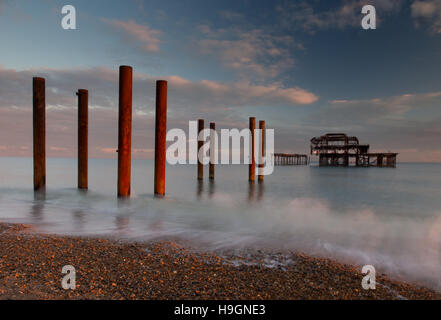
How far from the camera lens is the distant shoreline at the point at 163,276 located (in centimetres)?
300

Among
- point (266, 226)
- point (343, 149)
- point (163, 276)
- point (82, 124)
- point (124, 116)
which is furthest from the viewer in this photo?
point (343, 149)

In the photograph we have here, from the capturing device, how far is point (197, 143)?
16.2 m

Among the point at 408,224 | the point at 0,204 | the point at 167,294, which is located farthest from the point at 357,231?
the point at 0,204

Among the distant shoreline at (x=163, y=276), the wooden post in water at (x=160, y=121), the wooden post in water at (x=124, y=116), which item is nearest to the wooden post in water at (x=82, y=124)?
the wooden post in water at (x=124, y=116)

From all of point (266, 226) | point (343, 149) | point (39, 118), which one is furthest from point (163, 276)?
point (343, 149)

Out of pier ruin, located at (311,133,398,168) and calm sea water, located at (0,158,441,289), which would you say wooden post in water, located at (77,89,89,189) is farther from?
pier ruin, located at (311,133,398,168)

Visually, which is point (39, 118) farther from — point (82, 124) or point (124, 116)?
point (124, 116)

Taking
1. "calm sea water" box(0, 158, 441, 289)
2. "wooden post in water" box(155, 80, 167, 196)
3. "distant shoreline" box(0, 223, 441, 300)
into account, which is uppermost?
"wooden post in water" box(155, 80, 167, 196)

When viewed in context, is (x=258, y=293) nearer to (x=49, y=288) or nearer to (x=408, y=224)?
(x=49, y=288)

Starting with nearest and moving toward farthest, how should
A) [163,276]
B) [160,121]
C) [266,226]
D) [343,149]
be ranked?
[163,276] < [266,226] < [160,121] < [343,149]

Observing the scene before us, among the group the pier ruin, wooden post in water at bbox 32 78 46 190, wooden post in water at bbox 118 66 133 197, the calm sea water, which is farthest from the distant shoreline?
the pier ruin

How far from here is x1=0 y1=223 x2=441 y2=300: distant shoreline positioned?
300 centimetres

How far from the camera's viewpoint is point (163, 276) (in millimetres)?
3426
